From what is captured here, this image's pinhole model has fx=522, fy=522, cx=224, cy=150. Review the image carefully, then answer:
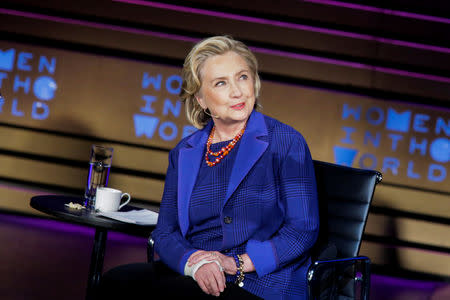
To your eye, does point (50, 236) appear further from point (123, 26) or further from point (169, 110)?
point (123, 26)

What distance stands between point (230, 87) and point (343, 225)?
2.46 feet

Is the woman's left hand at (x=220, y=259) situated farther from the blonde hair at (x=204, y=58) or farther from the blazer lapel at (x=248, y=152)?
the blonde hair at (x=204, y=58)

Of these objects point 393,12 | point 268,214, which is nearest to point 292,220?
point 268,214

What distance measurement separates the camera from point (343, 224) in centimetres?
218

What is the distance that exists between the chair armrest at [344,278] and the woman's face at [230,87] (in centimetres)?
65

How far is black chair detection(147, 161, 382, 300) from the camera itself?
196cm

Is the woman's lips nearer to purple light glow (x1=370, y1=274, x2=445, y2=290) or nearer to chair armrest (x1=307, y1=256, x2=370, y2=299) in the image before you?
chair armrest (x1=307, y1=256, x2=370, y2=299)

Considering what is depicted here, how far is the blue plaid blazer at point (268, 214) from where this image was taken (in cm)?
182

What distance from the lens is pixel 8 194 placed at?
196 inches

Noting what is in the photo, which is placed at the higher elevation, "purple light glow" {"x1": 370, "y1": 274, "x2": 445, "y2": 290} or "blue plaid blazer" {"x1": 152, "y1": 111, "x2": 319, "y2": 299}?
"blue plaid blazer" {"x1": 152, "y1": 111, "x2": 319, "y2": 299}

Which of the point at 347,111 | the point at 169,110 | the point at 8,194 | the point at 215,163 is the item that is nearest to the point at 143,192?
the point at 169,110

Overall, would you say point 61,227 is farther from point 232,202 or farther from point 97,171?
point 232,202

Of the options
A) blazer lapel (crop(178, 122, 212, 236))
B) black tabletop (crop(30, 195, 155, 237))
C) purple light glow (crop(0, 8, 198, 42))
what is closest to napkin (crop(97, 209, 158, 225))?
black tabletop (crop(30, 195, 155, 237))

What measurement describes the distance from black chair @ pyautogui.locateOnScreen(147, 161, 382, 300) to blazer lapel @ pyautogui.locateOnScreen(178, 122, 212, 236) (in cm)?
19
